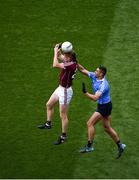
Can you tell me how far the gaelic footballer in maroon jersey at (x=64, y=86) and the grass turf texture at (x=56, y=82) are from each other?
53 centimetres

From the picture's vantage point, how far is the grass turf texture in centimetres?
1466

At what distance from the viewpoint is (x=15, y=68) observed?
59.6ft

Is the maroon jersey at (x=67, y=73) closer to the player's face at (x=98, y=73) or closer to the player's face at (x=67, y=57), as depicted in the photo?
the player's face at (x=67, y=57)

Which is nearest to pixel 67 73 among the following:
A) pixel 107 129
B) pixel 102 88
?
pixel 102 88

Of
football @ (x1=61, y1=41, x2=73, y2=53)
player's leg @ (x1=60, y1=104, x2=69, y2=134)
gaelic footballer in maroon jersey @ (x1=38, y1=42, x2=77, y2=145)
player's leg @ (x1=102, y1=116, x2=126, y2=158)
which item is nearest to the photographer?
football @ (x1=61, y1=41, x2=73, y2=53)

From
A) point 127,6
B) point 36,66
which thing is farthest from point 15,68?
point 127,6

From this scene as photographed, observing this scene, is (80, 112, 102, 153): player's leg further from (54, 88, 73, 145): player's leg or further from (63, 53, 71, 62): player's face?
(63, 53, 71, 62): player's face

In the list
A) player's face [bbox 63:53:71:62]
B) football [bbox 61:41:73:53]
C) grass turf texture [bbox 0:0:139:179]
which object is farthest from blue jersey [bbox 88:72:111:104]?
grass turf texture [bbox 0:0:139:179]

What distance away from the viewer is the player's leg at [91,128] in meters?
14.5

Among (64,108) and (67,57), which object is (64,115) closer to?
(64,108)

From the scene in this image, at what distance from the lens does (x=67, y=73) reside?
14.8 metres

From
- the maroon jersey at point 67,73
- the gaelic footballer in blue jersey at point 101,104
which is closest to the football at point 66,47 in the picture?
the maroon jersey at point 67,73

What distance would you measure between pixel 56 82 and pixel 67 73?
9.33 ft

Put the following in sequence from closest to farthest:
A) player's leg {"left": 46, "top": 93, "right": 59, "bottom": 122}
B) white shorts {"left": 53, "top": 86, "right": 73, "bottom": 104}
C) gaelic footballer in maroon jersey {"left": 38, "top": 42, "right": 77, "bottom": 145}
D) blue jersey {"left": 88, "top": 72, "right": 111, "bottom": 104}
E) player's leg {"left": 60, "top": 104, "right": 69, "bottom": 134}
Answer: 1. blue jersey {"left": 88, "top": 72, "right": 111, "bottom": 104}
2. gaelic footballer in maroon jersey {"left": 38, "top": 42, "right": 77, "bottom": 145}
3. white shorts {"left": 53, "top": 86, "right": 73, "bottom": 104}
4. player's leg {"left": 60, "top": 104, "right": 69, "bottom": 134}
5. player's leg {"left": 46, "top": 93, "right": 59, "bottom": 122}
